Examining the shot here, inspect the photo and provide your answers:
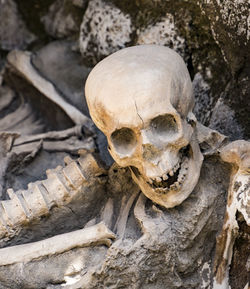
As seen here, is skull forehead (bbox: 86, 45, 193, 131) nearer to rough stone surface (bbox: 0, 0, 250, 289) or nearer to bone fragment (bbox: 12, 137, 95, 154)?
rough stone surface (bbox: 0, 0, 250, 289)

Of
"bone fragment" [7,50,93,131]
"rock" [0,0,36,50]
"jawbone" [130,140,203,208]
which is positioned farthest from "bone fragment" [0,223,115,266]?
"rock" [0,0,36,50]

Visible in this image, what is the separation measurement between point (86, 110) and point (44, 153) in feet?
0.77

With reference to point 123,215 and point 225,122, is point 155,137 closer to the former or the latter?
point 123,215

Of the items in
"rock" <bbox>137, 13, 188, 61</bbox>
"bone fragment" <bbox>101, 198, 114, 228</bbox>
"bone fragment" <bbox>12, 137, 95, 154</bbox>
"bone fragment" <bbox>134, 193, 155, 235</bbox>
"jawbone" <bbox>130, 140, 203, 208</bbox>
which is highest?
"rock" <bbox>137, 13, 188, 61</bbox>

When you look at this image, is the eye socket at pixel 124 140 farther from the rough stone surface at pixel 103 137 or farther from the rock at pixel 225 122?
the rock at pixel 225 122

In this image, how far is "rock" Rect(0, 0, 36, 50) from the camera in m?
2.52

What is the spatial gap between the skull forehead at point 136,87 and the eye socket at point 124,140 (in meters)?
0.04

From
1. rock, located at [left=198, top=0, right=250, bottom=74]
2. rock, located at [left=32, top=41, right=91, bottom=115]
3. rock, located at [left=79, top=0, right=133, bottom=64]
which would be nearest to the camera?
rock, located at [left=198, top=0, right=250, bottom=74]

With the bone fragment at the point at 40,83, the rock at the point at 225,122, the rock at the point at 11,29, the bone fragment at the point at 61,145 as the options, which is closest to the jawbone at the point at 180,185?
the rock at the point at 225,122

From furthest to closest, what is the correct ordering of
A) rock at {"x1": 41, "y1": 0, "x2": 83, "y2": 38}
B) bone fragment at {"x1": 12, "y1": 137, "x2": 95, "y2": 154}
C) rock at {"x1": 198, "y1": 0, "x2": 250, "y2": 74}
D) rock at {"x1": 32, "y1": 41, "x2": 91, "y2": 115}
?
rock at {"x1": 41, "y1": 0, "x2": 83, "y2": 38} < rock at {"x1": 32, "y1": 41, "x2": 91, "y2": 115} < bone fragment at {"x1": 12, "y1": 137, "x2": 95, "y2": 154} < rock at {"x1": 198, "y1": 0, "x2": 250, "y2": 74}

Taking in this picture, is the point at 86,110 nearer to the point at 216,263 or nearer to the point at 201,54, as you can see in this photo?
the point at 201,54

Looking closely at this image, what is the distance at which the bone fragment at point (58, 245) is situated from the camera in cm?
165

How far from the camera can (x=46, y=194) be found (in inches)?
69.8

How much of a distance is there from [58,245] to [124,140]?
0.97ft
